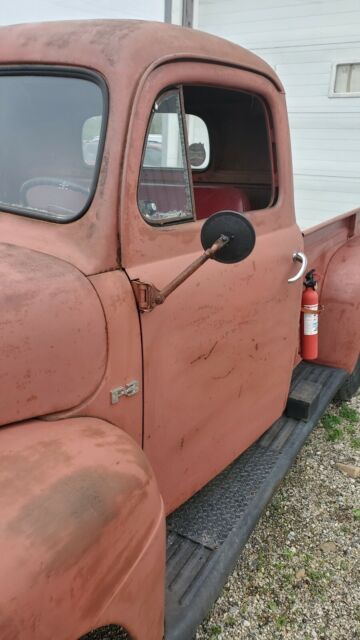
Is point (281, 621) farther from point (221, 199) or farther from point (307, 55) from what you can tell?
point (307, 55)

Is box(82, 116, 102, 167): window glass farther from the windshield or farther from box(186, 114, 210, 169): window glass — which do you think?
box(186, 114, 210, 169): window glass

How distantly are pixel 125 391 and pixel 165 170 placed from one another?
81 cm

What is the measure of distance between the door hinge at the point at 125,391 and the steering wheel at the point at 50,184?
591 mm

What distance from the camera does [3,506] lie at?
3.73 feet

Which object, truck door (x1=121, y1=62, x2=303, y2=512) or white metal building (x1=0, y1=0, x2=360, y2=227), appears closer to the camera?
truck door (x1=121, y1=62, x2=303, y2=512)

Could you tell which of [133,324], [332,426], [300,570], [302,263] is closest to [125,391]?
[133,324]

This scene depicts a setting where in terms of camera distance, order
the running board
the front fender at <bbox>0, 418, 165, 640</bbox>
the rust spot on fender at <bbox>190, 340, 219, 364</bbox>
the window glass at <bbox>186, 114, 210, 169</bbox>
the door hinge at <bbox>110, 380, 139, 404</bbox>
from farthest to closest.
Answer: the window glass at <bbox>186, 114, 210, 169</bbox> → the rust spot on fender at <bbox>190, 340, 219, 364</bbox> → the running board → the door hinge at <bbox>110, 380, 139, 404</bbox> → the front fender at <bbox>0, 418, 165, 640</bbox>

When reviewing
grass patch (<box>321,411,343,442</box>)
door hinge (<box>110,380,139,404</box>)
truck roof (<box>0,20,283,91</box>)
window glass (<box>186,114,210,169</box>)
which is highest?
truck roof (<box>0,20,283,91</box>)

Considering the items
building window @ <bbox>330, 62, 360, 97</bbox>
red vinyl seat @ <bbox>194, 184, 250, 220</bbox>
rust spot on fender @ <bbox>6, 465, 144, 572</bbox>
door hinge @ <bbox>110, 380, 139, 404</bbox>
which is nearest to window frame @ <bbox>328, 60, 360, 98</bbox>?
building window @ <bbox>330, 62, 360, 97</bbox>

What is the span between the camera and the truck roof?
172 cm

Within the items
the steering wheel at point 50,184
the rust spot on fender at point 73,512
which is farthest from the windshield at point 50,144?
the rust spot on fender at point 73,512

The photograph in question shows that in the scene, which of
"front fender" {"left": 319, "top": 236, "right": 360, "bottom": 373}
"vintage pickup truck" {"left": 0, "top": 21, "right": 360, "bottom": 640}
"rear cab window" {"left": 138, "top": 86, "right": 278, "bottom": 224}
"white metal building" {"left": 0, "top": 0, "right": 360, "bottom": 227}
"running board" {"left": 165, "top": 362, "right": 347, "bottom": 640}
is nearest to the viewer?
"vintage pickup truck" {"left": 0, "top": 21, "right": 360, "bottom": 640}

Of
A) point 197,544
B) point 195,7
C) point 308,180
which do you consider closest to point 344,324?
point 197,544

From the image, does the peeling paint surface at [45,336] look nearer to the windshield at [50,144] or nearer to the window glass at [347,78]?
the windshield at [50,144]
